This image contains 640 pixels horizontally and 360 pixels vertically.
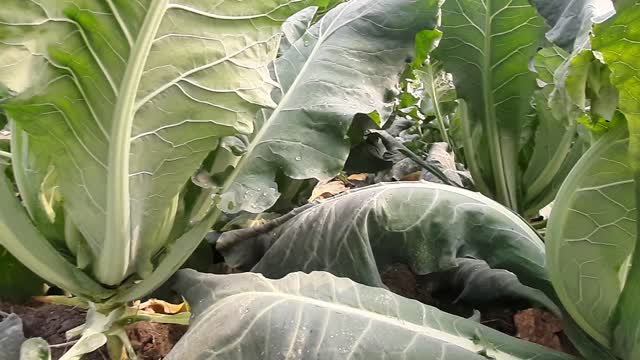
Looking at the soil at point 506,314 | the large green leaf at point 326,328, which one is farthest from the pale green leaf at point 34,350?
the soil at point 506,314

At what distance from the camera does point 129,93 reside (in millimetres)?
687

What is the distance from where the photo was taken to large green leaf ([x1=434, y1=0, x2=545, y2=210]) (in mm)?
1197

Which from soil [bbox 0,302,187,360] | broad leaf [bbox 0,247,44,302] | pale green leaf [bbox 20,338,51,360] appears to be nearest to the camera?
pale green leaf [bbox 20,338,51,360]

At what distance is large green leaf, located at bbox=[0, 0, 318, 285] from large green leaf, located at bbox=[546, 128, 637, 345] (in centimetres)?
40

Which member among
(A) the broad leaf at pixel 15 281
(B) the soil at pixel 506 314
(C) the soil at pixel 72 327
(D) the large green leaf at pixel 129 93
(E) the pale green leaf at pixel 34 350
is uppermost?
(D) the large green leaf at pixel 129 93

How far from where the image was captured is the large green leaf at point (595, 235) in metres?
0.71

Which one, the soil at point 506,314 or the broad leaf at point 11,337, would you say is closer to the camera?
the broad leaf at point 11,337

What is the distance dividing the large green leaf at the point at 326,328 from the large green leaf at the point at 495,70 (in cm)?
65

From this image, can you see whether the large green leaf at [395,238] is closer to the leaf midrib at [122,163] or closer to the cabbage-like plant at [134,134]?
the cabbage-like plant at [134,134]

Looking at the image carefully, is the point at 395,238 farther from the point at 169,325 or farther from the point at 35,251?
the point at 35,251

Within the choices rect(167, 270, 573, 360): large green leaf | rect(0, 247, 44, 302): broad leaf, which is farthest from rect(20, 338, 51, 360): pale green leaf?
rect(0, 247, 44, 302): broad leaf

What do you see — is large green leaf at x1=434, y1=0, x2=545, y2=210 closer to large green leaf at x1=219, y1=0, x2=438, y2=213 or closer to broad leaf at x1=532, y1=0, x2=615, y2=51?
broad leaf at x1=532, y1=0, x2=615, y2=51

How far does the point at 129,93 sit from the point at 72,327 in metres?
0.40

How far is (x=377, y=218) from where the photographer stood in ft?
3.09
